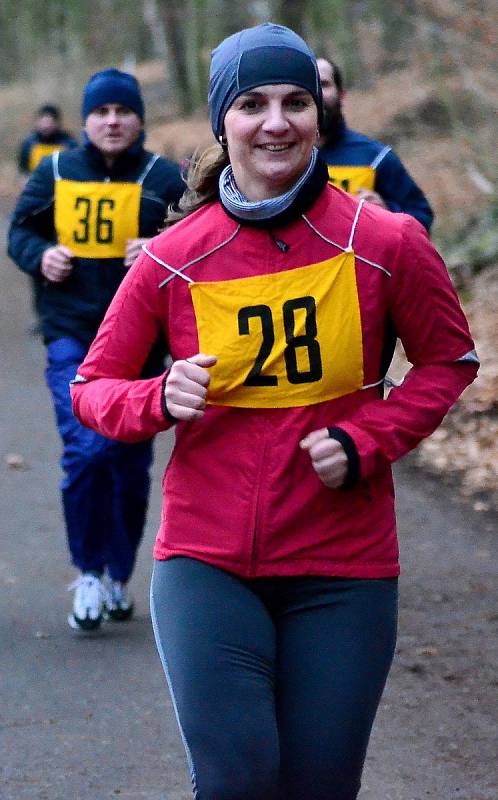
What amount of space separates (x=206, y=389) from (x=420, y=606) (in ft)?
13.3

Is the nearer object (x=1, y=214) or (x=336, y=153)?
(x=336, y=153)

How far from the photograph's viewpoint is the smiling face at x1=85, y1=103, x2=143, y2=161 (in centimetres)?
660

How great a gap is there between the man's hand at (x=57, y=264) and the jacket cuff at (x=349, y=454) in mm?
3466


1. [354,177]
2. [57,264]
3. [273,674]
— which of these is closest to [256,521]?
[273,674]

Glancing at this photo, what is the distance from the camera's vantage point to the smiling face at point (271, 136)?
3326 millimetres

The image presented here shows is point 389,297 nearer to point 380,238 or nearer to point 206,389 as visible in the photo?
point 380,238

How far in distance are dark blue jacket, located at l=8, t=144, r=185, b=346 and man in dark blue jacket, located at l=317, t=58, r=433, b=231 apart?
84 cm

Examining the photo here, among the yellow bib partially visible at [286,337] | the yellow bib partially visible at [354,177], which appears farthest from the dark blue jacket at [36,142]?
the yellow bib partially visible at [286,337]

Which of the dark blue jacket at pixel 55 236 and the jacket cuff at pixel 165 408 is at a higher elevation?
the jacket cuff at pixel 165 408

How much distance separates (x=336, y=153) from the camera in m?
7.24

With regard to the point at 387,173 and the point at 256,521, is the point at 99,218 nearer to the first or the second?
the point at 387,173

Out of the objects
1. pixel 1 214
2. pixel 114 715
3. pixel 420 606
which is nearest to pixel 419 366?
pixel 114 715

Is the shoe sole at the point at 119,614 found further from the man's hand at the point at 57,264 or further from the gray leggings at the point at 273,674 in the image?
the gray leggings at the point at 273,674

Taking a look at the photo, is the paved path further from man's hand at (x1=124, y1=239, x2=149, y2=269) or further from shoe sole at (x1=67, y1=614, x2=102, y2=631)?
man's hand at (x1=124, y1=239, x2=149, y2=269)
